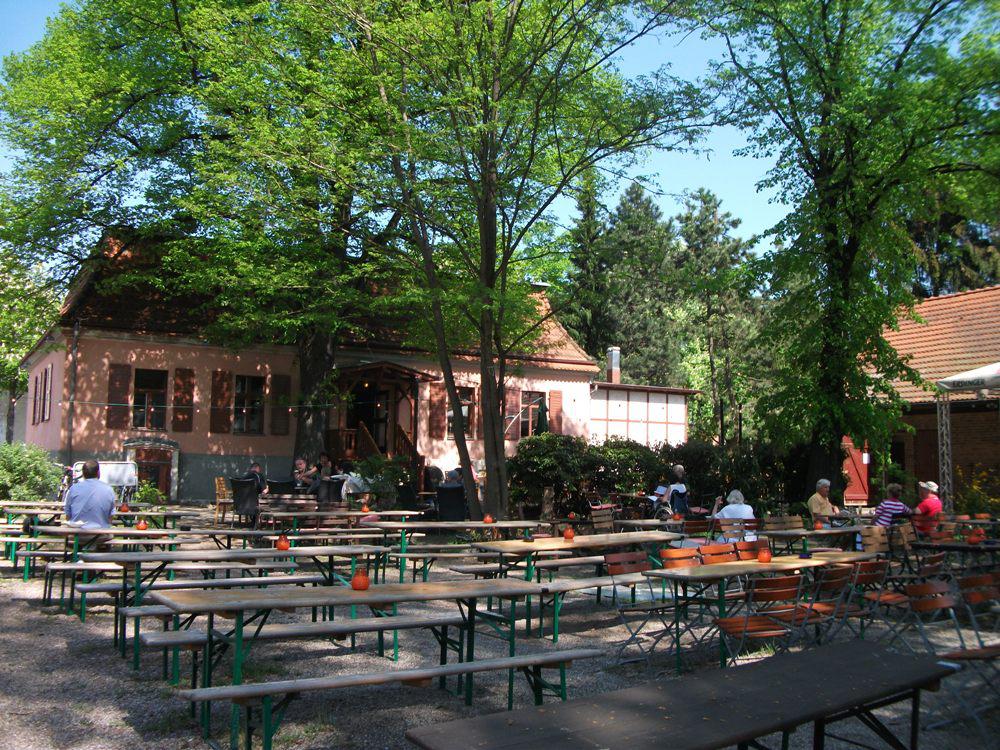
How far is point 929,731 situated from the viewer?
5.59 meters

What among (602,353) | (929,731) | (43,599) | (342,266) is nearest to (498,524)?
(43,599)

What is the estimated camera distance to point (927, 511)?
1248 cm

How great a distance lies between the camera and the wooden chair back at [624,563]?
776 centimetres

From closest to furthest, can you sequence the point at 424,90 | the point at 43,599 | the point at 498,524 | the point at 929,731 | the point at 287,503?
the point at 929,731 < the point at 43,599 < the point at 498,524 < the point at 287,503 < the point at 424,90

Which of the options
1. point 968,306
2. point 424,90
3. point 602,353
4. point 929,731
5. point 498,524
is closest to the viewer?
point 929,731

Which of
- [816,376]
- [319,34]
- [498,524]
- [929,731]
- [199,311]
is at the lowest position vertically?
[929,731]

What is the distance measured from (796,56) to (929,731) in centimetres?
1337

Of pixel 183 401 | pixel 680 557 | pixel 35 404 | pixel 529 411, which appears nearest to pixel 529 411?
pixel 529 411

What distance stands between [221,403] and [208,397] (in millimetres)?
392

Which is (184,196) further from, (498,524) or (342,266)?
(498,524)

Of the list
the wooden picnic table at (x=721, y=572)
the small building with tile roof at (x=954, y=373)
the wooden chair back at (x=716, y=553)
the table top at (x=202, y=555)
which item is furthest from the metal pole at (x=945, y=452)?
the table top at (x=202, y=555)

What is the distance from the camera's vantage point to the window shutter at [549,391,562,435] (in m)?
30.0

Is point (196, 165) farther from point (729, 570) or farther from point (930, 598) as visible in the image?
point (930, 598)

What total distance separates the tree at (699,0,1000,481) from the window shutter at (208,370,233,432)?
50.3 feet
